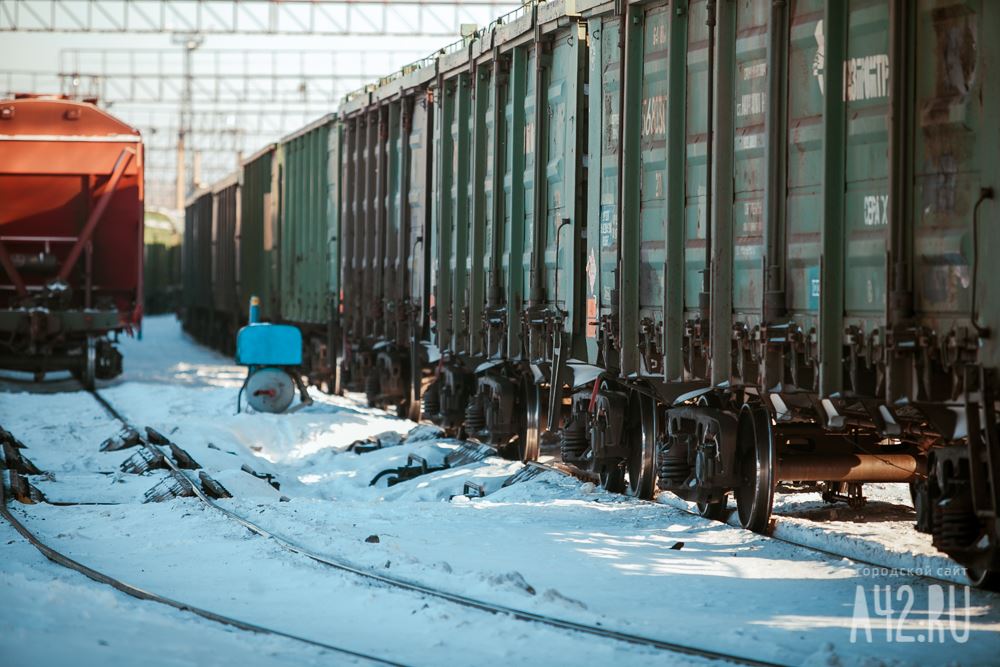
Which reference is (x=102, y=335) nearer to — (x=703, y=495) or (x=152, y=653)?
(x=703, y=495)

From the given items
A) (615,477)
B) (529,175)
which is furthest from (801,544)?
(529,175)

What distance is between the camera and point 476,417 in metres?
14.8

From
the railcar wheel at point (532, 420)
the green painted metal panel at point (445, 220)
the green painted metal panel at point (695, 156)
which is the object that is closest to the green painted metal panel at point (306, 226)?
the green painted metal panel at point (445, 220)

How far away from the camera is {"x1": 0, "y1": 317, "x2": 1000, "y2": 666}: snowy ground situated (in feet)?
21.0

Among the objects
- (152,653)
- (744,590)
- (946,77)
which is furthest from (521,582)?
(946,77)

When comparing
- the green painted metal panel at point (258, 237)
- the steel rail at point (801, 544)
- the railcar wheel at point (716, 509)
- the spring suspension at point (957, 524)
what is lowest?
the steel rail at point (801, 544)

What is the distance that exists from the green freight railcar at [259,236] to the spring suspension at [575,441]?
15.4m

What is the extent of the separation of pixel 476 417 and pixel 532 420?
1005mm

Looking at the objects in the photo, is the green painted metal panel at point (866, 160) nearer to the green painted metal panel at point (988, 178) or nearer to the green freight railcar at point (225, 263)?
the green painted metal panel at point (988, 178)

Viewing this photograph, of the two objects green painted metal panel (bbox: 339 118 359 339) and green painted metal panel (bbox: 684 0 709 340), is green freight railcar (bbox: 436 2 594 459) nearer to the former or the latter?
green painted metal panel (bbox: 684 0 709 340)

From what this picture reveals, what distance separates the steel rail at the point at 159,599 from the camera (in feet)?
20.9

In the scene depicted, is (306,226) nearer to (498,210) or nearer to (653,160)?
(498,210)

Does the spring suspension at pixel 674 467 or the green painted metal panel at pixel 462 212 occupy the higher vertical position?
the green painted metal panel at pixel 462 212

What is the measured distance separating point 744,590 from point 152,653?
3267 millimetres
